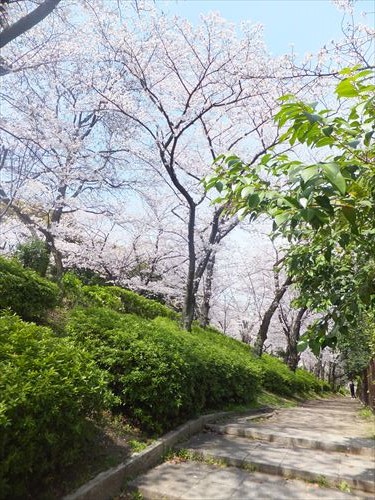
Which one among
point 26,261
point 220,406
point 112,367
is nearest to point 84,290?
point 26,261

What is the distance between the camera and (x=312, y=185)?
2018 mm

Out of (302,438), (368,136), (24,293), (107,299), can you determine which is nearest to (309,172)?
(368,136)

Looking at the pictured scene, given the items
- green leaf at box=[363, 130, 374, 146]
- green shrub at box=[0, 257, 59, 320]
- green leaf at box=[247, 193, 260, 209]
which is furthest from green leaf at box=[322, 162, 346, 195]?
green shrub at box=[0, 257, 59, 320]

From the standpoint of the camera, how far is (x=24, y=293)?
22.0 ft

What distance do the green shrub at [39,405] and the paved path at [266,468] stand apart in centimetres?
114

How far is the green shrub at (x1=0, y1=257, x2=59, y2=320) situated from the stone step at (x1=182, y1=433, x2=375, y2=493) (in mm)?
3796

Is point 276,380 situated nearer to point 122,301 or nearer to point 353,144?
point 122,301

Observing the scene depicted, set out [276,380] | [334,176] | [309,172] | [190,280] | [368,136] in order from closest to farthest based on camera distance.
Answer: [334,176] → [309,172] → [368,136] → [190,280] → [276,380]

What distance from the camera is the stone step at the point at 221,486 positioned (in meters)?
3.64

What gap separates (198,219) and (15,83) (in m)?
9.65

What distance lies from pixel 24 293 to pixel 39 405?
4.26m

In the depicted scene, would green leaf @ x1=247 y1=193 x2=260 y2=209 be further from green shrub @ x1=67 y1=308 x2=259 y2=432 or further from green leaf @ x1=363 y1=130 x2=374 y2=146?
green shrub @ x1=67 y1=308 x2=259 y2=432

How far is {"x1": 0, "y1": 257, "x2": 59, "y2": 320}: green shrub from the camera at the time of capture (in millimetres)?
6387

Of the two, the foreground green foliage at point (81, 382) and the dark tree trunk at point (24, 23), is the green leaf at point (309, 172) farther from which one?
the dark tree trunk at point (24, 23)
